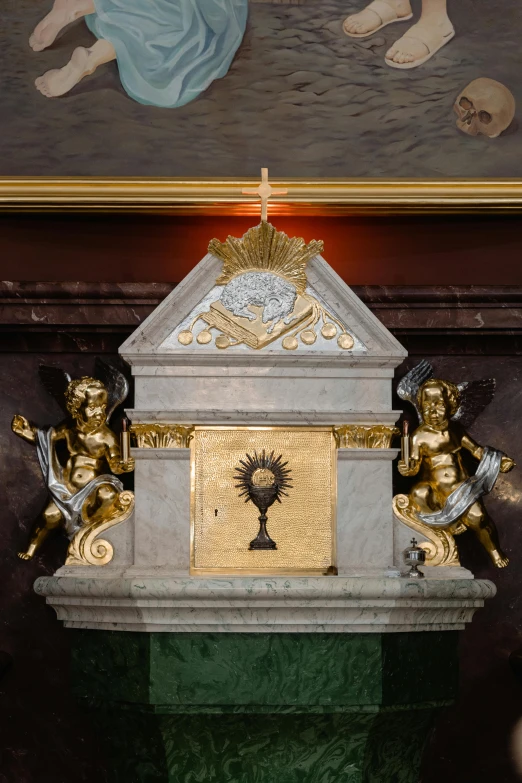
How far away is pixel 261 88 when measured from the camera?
17.6 feet

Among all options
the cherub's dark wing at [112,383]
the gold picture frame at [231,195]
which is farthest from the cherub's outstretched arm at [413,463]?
the cherub's dark wing at [112,383]

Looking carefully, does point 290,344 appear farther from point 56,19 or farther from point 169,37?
point 56,19

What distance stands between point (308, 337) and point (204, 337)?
0.41 meters

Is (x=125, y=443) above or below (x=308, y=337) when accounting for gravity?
below

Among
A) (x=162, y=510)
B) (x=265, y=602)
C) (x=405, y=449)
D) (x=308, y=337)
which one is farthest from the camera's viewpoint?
(x=405, y=449)

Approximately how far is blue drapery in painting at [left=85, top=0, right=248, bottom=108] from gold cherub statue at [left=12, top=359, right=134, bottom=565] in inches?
55.6

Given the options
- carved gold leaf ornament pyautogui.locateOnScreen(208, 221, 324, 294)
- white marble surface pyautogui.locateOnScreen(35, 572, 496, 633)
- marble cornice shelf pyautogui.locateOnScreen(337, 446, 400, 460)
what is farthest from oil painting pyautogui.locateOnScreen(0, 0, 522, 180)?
white marble surface pyautogui.locateOnScreen(35, 572, 496, 633)

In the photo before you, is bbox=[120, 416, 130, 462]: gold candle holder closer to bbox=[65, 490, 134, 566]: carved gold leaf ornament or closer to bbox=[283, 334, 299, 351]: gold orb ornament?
bbox=[65, 490, 134, 566]: carved gold leaf ornament

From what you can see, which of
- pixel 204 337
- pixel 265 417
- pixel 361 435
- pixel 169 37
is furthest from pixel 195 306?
pixel 169 37

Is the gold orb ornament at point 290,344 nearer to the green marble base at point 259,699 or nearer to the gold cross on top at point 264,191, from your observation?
the gold cross on top at point 264,191

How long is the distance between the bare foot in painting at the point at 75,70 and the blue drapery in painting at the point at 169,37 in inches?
1.8

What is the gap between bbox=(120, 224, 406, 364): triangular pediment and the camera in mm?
4758

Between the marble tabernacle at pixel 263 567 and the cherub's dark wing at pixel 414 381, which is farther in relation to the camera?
the cherub's dark wing at pixel 414 381

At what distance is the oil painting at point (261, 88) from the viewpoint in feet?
17.4
